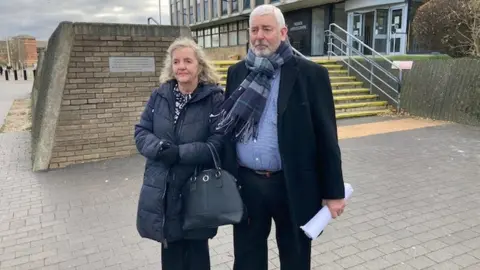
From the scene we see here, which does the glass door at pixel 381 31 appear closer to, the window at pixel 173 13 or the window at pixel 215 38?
the window at pixel 215 38

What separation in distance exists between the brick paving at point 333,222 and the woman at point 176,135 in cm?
94

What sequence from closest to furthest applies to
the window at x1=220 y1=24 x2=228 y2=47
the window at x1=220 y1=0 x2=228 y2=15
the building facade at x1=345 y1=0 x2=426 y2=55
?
the building facade at x1=345 y1=0 x2=426 y2=55 < the window at x1=220 y1=0 x2=228 y2=15 < the window at x1=220 y1=24 x2=228 y2=47

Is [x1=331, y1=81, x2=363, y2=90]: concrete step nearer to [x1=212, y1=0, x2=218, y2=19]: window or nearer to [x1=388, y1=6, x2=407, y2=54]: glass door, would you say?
[x1=388, y1=6, x2=407, y2=54]: glass door

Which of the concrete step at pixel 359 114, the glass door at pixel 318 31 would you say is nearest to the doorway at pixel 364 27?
the glass door at pixel 318 31

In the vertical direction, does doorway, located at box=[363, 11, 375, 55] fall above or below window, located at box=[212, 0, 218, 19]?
below

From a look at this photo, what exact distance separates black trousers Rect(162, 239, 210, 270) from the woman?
0.45ft

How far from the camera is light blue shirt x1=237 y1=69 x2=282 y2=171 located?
2.24 meters

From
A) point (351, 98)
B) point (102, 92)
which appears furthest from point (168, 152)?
point (351, 98)

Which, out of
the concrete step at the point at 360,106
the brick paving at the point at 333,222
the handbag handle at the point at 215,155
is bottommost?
the brick paving at the point at 333,222

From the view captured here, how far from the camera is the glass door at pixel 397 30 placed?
18453 mm

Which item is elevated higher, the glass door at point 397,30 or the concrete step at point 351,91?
the glass door at point 397,30

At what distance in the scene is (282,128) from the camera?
7.19ft

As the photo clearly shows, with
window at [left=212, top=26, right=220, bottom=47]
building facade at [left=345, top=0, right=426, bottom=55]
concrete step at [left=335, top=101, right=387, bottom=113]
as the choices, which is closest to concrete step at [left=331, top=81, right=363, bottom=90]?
concrete step at [left=335, top=101, right=387, bottom=113]

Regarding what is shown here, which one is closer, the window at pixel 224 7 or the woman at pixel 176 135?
the woman at pixel 176 135
